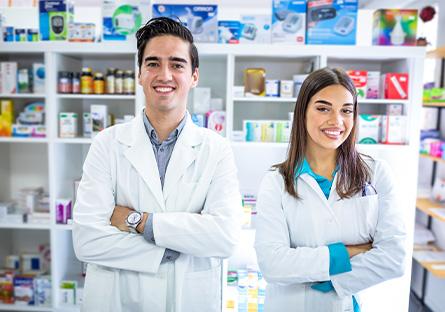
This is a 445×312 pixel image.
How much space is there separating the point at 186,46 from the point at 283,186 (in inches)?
28.8

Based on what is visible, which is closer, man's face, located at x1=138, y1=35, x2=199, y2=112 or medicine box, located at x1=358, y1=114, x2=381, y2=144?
man's face, located at x1=138, y1=35, x2=199, y2=112

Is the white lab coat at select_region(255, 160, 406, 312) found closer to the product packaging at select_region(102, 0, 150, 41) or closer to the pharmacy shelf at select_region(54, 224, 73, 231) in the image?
the product packaging at select_region(102, 0, 150, 41)

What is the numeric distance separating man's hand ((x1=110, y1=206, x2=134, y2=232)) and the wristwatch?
18 millimetres

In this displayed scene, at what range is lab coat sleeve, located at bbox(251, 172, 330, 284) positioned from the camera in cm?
159

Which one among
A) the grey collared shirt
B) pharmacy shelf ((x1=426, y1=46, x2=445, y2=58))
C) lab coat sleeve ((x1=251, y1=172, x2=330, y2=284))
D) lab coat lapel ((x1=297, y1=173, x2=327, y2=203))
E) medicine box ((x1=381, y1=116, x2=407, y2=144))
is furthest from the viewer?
pharmacy shelf ((x1=426, y1=46, x2=445, y2=58))

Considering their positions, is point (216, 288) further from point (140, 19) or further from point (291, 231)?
point (140, 19)

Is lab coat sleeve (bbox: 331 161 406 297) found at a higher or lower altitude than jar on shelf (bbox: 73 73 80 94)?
lower

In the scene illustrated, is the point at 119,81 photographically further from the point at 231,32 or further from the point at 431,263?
the point at 431,263

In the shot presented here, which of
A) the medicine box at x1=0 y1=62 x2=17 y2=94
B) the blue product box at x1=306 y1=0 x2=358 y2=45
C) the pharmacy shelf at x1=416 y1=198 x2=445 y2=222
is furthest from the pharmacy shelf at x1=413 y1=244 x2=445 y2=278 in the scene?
the medicine box at x1=0 y1=62 x2=17 y2=94

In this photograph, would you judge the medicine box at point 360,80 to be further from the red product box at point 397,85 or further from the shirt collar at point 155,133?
the shirt collar at point 155,133

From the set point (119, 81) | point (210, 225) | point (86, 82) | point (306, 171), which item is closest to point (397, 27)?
point (306, 171)

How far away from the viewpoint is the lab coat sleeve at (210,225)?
166 centimetres

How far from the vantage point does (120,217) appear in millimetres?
1733

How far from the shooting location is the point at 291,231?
5.61 ft
